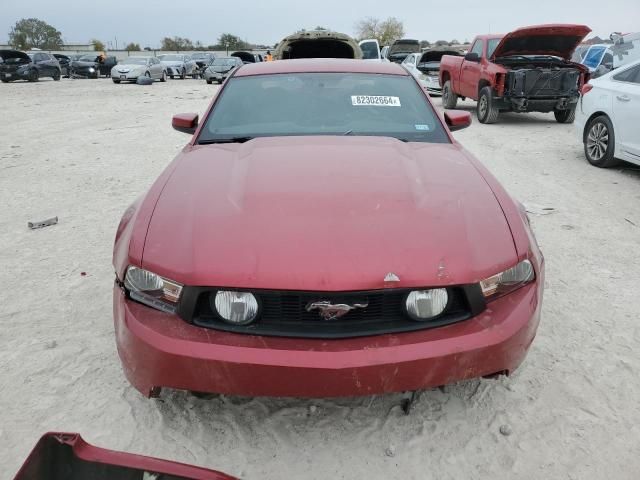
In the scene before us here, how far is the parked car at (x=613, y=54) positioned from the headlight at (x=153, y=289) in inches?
274

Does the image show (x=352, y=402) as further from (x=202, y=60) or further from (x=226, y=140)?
(x=202, y=60)

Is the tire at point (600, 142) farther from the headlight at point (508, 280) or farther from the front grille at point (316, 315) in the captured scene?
the front grille at point (316, 315)

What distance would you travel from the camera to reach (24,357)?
2639 mm

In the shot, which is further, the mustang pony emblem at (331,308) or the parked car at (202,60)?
the parked car at (202,60)

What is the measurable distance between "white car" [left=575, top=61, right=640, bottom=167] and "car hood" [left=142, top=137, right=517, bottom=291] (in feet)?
15.0

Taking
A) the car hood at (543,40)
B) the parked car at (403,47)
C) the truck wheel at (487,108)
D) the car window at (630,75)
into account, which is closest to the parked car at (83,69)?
the parked car at (403,47)

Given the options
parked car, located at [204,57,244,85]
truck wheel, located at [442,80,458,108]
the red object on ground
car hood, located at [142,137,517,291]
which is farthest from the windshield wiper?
parked car, located at [204,57,244,85]

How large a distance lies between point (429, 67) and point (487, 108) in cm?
612

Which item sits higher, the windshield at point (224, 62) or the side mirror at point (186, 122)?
the windshield at point (224, 62)

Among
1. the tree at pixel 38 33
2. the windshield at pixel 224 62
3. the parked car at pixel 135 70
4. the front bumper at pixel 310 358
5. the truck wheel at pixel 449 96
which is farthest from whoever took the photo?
the tree at pixel 38 33

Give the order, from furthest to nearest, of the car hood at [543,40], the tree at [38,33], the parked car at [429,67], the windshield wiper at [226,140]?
1. the tree at [38,33]
2. the parked car at [429,67]
3. the car hood at [543,40]
4. the windshield wiper at [226,140]

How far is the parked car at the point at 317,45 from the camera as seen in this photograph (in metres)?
11.7

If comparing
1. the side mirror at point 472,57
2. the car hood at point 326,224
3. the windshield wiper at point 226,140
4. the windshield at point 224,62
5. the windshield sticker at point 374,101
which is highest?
the side mirror at point 472,57

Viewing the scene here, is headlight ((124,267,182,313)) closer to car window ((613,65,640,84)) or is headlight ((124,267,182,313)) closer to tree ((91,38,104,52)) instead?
car window ((613,65,640,84))
